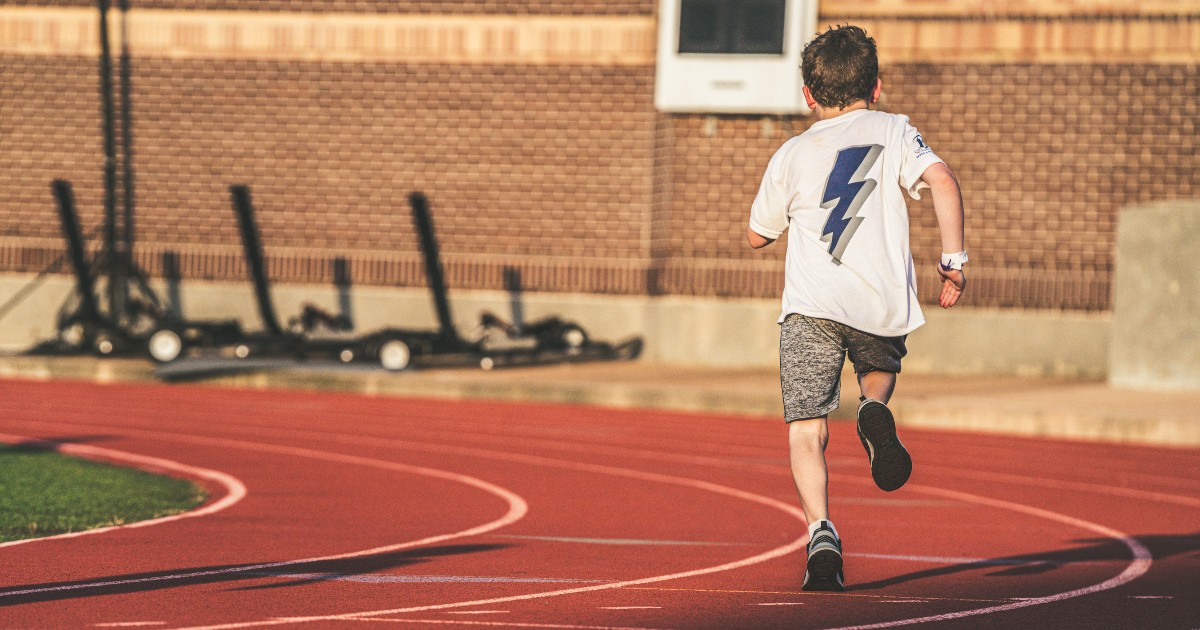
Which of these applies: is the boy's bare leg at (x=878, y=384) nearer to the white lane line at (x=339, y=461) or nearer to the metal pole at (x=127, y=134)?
the white lane line at (x=339, y=461)

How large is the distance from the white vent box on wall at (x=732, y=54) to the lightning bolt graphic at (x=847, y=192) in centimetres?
1638

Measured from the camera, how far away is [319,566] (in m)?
7.08

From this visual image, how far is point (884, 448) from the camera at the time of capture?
6031 millimetres

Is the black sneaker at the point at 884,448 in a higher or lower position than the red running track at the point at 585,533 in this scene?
higher

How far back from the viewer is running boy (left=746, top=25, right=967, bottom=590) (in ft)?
20.4

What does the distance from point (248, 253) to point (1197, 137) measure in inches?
483

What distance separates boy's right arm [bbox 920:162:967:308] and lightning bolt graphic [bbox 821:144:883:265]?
22cm

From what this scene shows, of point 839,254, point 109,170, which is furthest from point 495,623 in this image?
point 109,170

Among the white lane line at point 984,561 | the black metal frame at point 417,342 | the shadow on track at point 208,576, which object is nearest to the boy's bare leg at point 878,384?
the white lane line at point 984,561

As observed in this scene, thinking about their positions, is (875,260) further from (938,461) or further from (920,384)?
(920,384)

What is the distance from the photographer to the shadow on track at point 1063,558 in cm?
729

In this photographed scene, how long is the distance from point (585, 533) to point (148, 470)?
12.8ft

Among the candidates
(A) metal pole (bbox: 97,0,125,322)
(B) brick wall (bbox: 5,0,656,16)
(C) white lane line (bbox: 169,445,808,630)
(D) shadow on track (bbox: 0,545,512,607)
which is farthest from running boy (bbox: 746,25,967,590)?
(B) brick wall (bbox: 5,0,656,16)

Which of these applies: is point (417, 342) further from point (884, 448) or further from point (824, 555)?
point (884, 448)
